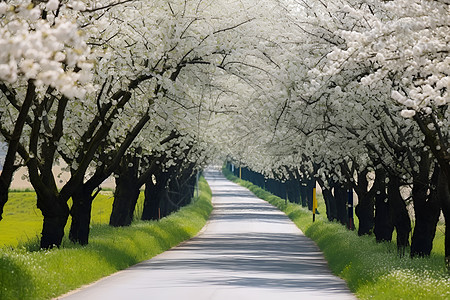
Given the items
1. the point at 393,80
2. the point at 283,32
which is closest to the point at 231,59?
the point at 283,32

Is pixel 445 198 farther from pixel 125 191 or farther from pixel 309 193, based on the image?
pixel 309 193

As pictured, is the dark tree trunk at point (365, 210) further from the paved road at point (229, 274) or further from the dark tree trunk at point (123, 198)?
the dark tree trunk at point (123, 198)

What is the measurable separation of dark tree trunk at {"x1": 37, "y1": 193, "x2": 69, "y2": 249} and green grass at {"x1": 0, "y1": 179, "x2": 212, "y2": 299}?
69 centimetres

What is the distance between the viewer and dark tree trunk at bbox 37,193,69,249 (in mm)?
24625

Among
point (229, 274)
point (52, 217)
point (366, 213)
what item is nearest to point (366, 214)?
point (366, 213)

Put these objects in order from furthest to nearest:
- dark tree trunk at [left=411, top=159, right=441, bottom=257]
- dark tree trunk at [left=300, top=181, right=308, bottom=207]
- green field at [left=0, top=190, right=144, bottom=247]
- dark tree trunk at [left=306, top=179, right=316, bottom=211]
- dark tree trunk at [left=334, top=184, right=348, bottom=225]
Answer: dark tree trunk at [left=300, top=181, right=308, bottom=207]
dark tree trunk at [left=306, top=179, right=316, bottom=211]
dark tree trunk at [left=334, top=184, right=348, bottom=225]
green field at [left=0, top=190, right=144, bottom=247]
dark tree trunk at [left=411, top=159, right=441, bottom=257]

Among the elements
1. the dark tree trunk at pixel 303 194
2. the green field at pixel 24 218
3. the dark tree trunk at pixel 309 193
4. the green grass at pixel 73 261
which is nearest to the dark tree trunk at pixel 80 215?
the green grass at pixel 73 261

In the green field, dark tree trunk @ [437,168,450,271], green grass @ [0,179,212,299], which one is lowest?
the green field

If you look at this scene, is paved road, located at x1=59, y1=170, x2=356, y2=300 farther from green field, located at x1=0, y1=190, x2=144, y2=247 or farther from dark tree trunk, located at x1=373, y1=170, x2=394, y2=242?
green field, located at x1=0, y1=190, x2=144, y2=247

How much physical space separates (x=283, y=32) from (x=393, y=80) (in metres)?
4.83

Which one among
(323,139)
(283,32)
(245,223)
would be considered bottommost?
(245,223)

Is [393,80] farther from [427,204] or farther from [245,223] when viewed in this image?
[245,223]

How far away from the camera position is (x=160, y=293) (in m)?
19.4

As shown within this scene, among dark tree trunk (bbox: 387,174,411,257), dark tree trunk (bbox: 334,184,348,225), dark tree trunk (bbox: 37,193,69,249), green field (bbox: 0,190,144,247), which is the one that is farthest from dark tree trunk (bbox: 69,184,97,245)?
dark tree trunk (bbox: 334,184,348,225)
